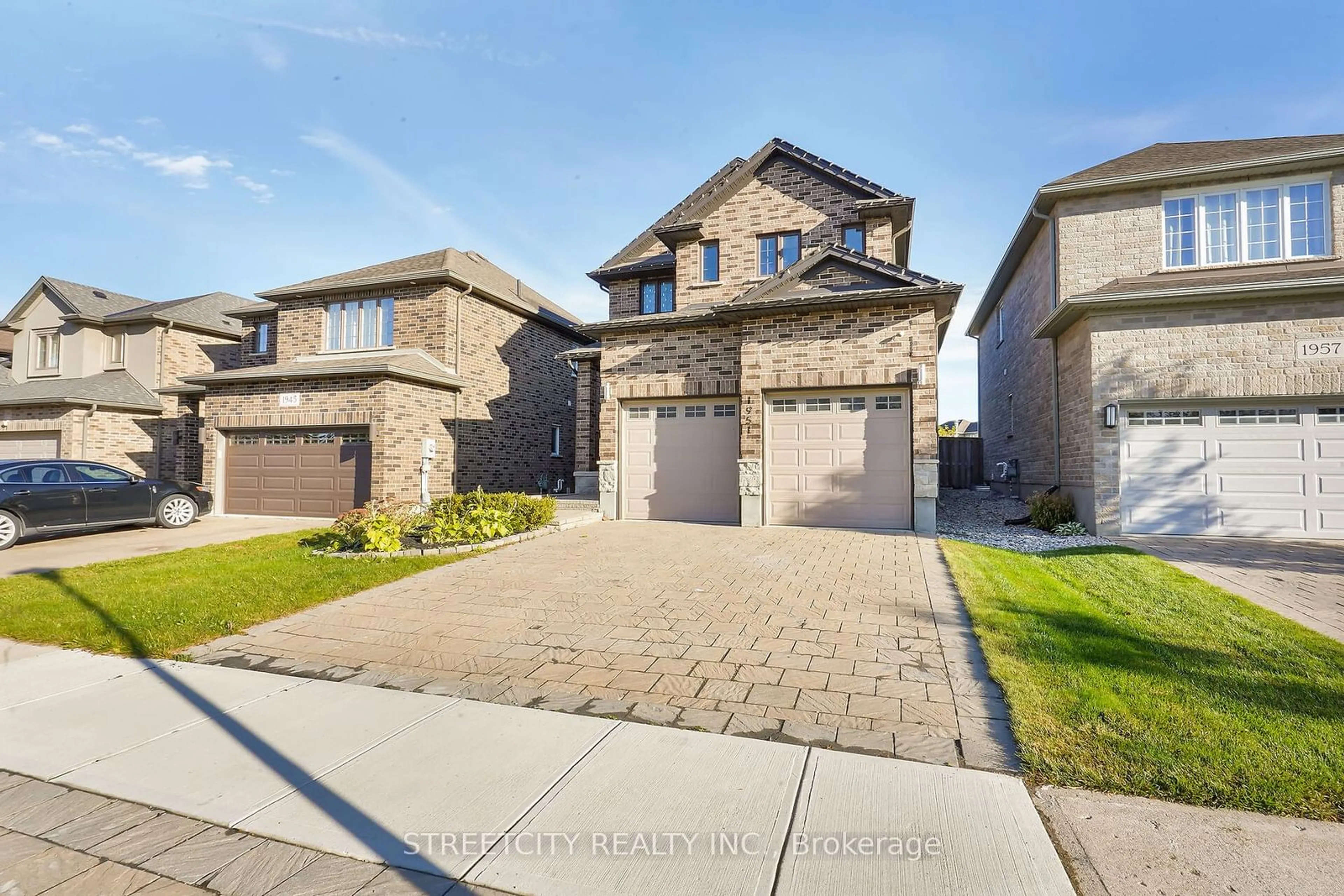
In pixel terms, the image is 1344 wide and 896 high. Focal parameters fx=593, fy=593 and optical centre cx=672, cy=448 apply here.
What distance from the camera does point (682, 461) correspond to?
1279 cm

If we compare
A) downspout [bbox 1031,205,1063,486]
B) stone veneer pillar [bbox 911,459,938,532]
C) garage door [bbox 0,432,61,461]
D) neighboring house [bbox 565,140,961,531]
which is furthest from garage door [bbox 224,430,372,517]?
downspout [bbox 1031,205,1063,486]

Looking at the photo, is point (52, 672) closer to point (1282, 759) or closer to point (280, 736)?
point (280, 736)

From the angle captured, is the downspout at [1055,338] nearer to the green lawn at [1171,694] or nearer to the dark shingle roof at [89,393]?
the green lawn at [1171,694]

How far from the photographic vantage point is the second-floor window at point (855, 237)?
15062mm

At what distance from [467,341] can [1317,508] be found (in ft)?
60.8

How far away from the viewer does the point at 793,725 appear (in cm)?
342

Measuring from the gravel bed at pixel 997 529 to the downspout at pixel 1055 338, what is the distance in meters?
1.56

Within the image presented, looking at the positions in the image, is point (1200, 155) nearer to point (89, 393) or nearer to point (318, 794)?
A: point (318, 794)

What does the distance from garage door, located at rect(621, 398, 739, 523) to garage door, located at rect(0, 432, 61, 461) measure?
59.6 ft

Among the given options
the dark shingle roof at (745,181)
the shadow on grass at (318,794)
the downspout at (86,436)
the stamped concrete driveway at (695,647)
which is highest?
the dark shingle roof at (745,181)

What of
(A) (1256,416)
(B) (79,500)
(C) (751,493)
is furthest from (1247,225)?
(B) (79,500)

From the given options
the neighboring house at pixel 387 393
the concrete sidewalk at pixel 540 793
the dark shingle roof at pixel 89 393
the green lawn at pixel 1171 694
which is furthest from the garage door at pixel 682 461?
the dark shingle roof at pixel 89 393

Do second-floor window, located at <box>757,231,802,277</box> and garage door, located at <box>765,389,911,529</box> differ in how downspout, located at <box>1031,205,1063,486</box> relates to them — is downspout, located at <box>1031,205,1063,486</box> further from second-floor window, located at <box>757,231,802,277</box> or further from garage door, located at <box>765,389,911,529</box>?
second-floor window, located at <box>757,231,802,277</box>

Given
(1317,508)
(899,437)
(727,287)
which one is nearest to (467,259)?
(727,287)
